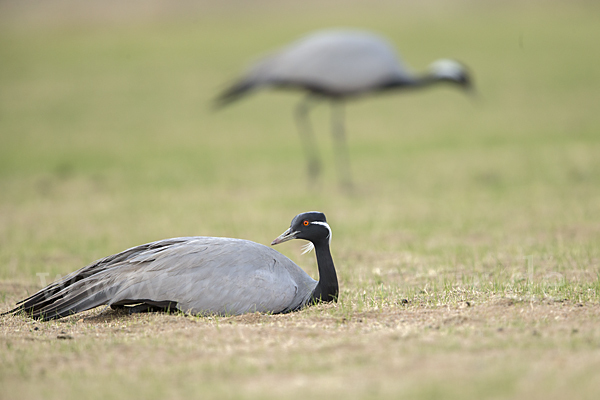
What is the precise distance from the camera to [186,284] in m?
5.32

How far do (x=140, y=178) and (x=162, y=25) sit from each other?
883 inches

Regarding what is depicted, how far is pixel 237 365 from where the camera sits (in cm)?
403

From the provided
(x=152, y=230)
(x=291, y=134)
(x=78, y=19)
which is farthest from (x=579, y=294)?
(x=78, y=19)

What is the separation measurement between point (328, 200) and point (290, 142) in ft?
25.9

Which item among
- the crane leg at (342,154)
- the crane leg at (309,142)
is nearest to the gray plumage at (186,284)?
the crane leg at (342,154)

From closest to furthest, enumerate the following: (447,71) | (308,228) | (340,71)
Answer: (308,228) < (340,71) < (447,71)

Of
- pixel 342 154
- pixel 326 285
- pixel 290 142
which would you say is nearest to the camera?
pixel 326 285

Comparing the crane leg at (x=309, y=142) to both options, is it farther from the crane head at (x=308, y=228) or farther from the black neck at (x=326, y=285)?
the black neck at (x=326, y=285)

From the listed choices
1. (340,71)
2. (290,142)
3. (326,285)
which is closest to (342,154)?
→ (290,142)

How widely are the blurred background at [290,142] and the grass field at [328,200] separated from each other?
0.08 m

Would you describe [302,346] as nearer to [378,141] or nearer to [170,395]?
[170,395]

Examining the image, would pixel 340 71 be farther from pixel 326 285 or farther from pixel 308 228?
pixel 326 285

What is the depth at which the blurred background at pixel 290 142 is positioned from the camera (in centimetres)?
916

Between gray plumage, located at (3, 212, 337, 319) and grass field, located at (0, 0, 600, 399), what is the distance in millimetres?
174
